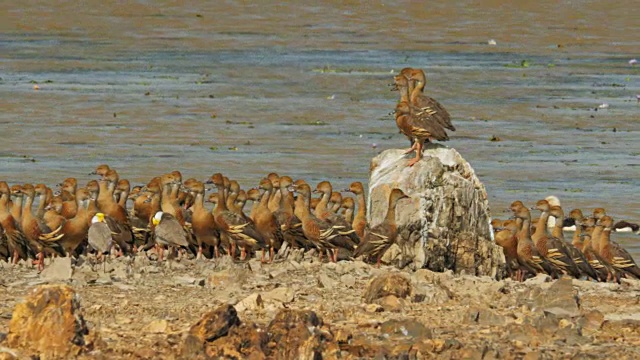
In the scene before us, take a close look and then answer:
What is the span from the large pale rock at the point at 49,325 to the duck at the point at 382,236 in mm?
5525

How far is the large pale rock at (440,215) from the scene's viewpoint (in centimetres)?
1446

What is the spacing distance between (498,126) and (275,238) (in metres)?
12.0

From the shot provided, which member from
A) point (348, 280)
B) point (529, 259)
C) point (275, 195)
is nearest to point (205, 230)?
point (275, 195)

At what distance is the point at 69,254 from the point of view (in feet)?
46.2

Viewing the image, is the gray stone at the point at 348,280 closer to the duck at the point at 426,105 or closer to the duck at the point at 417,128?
the duck at the point at 417,128

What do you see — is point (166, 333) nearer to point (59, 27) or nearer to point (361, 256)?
point (361, 256)

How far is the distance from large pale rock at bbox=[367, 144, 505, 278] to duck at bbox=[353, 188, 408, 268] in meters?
0.12

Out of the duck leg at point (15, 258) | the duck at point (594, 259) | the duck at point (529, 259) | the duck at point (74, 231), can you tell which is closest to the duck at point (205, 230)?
the duck at point (74, 231)

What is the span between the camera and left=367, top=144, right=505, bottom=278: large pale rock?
14.5 metres

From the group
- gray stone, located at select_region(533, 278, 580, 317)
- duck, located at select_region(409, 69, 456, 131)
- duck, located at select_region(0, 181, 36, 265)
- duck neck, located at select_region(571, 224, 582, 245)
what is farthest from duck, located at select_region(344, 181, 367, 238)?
gray stone, located at select_region(533, 278, 580, 317)

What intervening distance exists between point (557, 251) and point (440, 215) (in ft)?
5.11

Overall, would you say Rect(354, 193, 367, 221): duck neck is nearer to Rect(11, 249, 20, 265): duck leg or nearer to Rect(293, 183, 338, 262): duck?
Rect(293, 183, 338, 262): duck

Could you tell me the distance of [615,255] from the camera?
625 inches

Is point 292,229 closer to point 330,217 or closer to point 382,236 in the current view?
point 330,217
